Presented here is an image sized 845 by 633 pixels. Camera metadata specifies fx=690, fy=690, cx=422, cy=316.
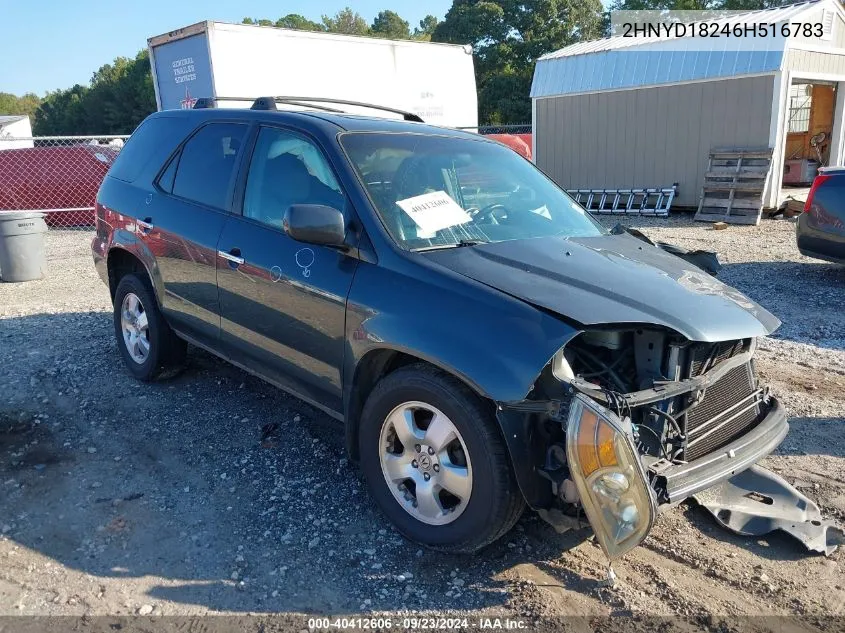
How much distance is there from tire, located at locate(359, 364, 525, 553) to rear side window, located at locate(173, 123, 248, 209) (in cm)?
187

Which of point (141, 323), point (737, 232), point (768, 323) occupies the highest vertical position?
point (768, 323)

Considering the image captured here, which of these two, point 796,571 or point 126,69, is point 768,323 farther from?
point 126,69

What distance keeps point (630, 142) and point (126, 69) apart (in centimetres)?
5796

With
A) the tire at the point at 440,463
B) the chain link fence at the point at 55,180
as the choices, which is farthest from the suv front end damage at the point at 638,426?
the chain link fence at the point at 55,180

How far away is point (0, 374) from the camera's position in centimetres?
554

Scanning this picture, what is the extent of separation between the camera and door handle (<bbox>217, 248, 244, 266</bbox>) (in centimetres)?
399

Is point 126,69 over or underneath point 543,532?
over

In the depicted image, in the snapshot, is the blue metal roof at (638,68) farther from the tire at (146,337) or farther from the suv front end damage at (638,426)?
the tire at (146,337)

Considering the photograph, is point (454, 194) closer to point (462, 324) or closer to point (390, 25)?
point (462, 324)

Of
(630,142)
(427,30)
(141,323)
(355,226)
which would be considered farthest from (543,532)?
(427,30)

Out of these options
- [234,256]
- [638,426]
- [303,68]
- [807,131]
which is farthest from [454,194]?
[807,131]

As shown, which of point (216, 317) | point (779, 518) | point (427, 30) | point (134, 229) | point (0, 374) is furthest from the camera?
point (427, 30)

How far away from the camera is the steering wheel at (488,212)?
3.74m

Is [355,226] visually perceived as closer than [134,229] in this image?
Yes
